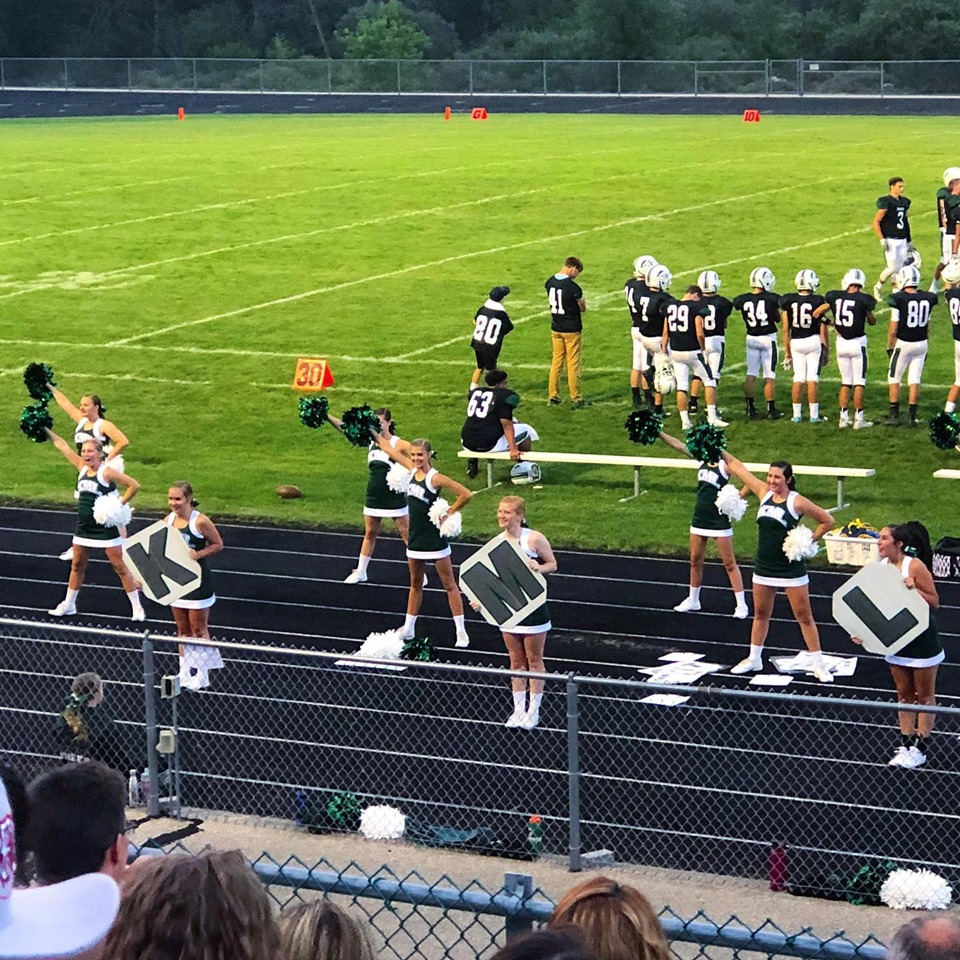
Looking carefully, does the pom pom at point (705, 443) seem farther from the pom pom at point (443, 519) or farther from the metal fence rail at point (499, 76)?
the metal fence rail at point (499, 76)

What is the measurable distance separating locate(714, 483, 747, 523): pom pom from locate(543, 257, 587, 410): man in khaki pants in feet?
26.8

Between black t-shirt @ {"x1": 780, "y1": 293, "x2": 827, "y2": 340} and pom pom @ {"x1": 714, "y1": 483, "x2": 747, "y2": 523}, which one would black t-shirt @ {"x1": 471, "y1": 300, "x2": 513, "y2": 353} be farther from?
pom pom @ {"x1": 714, "y1": 483, "x2": 747, "y2": 523}

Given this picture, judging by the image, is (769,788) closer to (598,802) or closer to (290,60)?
(598,802)

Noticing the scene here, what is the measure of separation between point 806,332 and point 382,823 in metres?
12.0

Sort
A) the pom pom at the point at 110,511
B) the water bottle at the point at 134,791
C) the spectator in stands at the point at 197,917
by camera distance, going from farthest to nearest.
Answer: the pom pom at the point at 110,511
the water bottle at the point at 134,791
the spectator in stands at the point at 197,917

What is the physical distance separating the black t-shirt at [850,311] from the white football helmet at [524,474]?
362 centimetres

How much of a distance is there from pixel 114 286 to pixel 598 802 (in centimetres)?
2228

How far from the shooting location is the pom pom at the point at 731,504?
14.2m

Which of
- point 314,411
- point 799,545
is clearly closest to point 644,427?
point 799,545

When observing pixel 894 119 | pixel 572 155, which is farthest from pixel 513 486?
pixel 894 119

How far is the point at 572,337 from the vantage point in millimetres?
22516

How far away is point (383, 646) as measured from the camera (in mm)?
14164

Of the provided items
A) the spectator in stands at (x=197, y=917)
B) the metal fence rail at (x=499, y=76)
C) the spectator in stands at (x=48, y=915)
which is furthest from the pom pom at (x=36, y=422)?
the metal fence rail at (x=499, y=76)

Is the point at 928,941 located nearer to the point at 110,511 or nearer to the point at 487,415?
the point at 110,511
